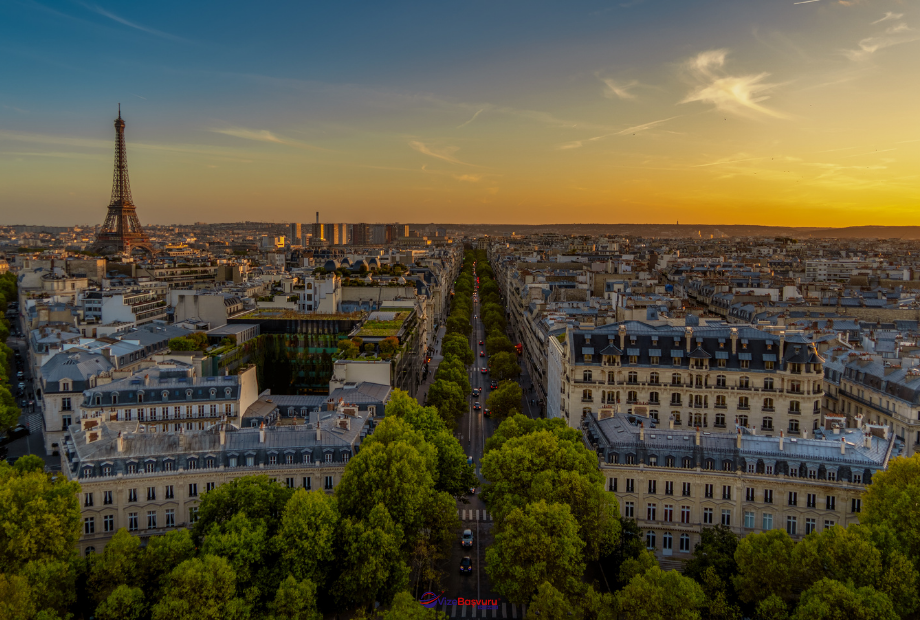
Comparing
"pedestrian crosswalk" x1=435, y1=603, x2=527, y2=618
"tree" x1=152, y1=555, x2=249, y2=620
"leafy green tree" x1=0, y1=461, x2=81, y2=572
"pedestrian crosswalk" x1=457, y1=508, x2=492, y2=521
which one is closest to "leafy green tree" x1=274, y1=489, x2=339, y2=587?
"tree" x1=152, y1=555, x2=249, y2=620

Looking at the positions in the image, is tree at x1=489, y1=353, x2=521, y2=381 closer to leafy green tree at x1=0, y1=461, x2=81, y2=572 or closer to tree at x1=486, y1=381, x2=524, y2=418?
tree at x1=486, y1=381, x2=524, y2=418

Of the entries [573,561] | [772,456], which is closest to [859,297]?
[772,456]

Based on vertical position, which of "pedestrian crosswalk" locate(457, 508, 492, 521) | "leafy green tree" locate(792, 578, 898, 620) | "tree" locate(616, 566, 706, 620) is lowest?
"pedestrian crosswalk" locate(457, 508, 492, 521)

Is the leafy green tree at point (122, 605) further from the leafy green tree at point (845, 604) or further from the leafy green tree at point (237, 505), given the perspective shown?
the leafy green tree at point (845, 604)

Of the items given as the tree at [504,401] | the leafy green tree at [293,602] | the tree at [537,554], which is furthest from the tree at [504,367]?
the leafy green tree at [293,602]

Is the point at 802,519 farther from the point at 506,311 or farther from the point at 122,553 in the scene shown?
the point at 506,311

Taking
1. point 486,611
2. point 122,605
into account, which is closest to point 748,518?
point 486,611

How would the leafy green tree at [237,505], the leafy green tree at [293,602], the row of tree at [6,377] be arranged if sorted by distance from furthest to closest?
the row of tree at [6,377] < the leafy green tree at [237,505] < the leafy green tree at [293,602]
